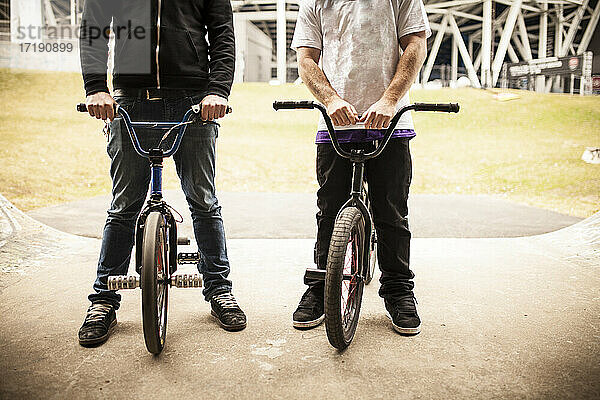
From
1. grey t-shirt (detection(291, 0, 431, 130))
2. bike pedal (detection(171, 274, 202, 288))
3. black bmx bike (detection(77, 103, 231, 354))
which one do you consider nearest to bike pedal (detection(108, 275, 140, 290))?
black bmx bike (detection(77, 103, 231, 354))

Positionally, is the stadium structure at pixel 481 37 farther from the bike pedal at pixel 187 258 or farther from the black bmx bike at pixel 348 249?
the black bmx bike at pixel 348 249

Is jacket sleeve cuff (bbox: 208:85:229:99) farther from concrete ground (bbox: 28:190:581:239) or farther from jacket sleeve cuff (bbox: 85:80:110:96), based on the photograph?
concrete ground (bbox: 28:190:581:239)

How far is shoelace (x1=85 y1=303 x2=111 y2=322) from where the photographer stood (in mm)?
1966

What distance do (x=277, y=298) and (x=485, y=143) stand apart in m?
5.02

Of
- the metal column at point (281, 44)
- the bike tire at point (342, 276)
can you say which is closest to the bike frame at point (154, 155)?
the bike tire at point (342, 276)

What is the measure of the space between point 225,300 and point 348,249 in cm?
55

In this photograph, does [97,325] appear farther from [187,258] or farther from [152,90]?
[152,90]

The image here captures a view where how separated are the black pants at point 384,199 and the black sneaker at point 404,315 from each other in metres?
0.03

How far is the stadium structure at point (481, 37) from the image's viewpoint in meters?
5.04

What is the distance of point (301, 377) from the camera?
1.66 m

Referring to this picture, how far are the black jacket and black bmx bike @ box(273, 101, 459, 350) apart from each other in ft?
1.21

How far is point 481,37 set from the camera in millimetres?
5973

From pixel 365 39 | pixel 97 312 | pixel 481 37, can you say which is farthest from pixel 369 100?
pixel 481 37

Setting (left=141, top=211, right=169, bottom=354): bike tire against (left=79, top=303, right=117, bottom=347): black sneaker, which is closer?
(left=141, top=211, right=169, bottom=354): bike tire
